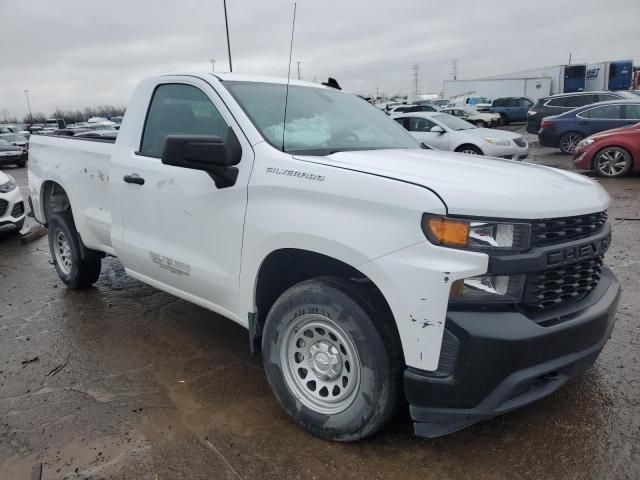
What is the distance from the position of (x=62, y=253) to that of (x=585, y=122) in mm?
13934

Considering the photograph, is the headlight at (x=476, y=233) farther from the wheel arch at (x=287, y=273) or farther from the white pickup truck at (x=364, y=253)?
the wheel arch at (x=287, y=273)

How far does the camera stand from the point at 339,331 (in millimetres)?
2561

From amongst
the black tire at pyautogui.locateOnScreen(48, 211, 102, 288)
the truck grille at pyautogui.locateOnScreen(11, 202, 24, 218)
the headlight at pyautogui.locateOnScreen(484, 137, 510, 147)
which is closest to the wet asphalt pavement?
the black tire at pyautogui.locateOnScreen(48, 211, 102, 288)

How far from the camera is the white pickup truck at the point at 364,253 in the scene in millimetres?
2184

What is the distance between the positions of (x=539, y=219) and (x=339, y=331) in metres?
1.05

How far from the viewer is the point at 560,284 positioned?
2.36 meters

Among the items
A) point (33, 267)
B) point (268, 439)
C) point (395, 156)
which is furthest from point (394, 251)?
point (33, 267)

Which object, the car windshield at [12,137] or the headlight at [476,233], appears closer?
the headlight at [476,233]

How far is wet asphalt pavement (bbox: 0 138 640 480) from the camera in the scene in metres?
2.56

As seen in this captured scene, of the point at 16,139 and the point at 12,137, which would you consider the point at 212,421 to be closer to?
the point at 16,139

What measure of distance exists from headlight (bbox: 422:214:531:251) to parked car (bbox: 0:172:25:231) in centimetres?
785

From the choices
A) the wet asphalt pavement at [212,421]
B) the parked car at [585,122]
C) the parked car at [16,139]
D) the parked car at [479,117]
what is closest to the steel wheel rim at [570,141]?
the parked car at [585,122]

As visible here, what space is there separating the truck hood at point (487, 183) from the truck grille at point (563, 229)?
4 centimetres

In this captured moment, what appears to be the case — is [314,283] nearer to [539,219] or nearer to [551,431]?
[539,219]
